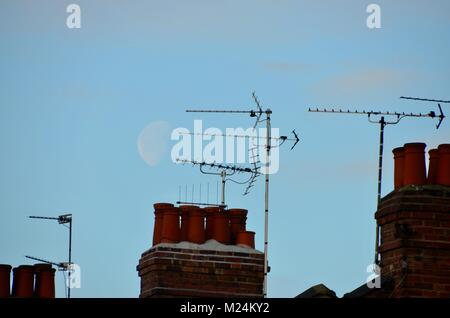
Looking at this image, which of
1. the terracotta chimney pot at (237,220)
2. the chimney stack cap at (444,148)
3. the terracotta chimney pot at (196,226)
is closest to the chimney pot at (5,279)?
the terracotta chimney pot at (196,226)

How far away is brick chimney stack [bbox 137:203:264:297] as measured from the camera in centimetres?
3012

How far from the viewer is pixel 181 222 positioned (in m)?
30.9

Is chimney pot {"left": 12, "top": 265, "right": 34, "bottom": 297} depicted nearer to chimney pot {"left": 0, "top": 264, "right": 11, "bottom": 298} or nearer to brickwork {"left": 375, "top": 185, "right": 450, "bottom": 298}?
chimney pot {"left": 0, "top": 264, "right": 11, "bottom": 298}

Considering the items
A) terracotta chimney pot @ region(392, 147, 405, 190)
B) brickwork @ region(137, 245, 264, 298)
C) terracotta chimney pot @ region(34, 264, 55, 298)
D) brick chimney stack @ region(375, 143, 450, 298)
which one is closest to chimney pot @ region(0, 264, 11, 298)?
terracotta chimney pot @ region(34, 264, 55, 298)

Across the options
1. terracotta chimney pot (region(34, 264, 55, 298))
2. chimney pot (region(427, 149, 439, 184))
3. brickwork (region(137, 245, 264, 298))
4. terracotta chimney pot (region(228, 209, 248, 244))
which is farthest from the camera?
terracotta chimney pot (region(34, 264, 55, 298))

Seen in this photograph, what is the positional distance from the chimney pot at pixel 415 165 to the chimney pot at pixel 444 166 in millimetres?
284

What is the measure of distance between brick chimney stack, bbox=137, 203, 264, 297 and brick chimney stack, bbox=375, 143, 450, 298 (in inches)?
139

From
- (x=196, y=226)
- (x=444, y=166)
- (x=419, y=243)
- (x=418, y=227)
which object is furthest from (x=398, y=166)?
(x=196, y=226)

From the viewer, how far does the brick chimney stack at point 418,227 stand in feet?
88.5

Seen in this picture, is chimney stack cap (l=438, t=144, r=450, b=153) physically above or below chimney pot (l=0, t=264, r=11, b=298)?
above

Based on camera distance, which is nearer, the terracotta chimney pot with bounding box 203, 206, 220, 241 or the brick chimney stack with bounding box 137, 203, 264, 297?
the brick chimney stack with bounding box 137, 203, 264, 297

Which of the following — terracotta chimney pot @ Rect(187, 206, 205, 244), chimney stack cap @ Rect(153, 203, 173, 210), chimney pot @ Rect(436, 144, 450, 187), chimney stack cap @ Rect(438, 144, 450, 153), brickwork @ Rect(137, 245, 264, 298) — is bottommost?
brickwork @ Rect(137, 245, 264, 298)
